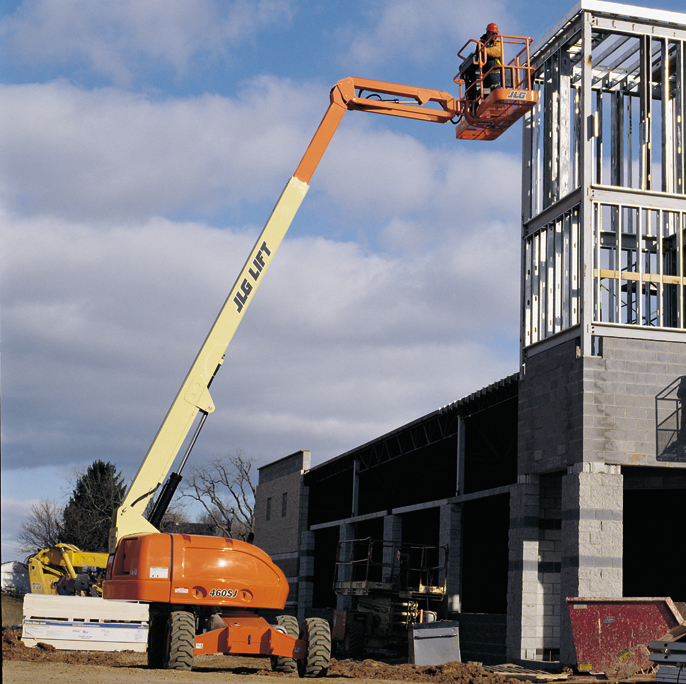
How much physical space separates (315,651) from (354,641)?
9768 mm

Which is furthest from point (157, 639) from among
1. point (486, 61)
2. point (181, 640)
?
point (486, 61)

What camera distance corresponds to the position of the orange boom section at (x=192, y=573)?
14.4m

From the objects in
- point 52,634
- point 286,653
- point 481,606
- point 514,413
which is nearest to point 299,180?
point 286,653

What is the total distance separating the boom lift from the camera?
47.7 ft

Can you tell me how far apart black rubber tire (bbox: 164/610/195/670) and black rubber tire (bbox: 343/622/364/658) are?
10394mm

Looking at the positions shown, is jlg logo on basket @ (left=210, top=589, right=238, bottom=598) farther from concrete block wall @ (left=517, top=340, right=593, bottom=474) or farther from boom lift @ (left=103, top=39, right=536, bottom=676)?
concrete block wall @ (left=517, top=340, right=593, bottom=474)

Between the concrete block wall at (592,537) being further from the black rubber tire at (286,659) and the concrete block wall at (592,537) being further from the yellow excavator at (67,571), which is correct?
the yellow excavator at (67,571)

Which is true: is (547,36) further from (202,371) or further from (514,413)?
(202,371)

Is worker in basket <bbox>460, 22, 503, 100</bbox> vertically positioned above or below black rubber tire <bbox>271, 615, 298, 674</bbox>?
above

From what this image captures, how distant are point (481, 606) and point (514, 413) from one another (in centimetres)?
744

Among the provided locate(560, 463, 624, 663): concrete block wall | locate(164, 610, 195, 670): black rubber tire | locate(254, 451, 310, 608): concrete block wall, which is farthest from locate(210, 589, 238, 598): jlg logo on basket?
locate(254, 451, 310, 608): concrete block wall

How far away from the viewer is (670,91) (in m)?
23.0

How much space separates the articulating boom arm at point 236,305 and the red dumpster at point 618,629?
7.76m

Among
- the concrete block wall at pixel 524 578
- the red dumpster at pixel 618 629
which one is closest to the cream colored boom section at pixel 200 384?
the red dumpster at pixel 618 629
